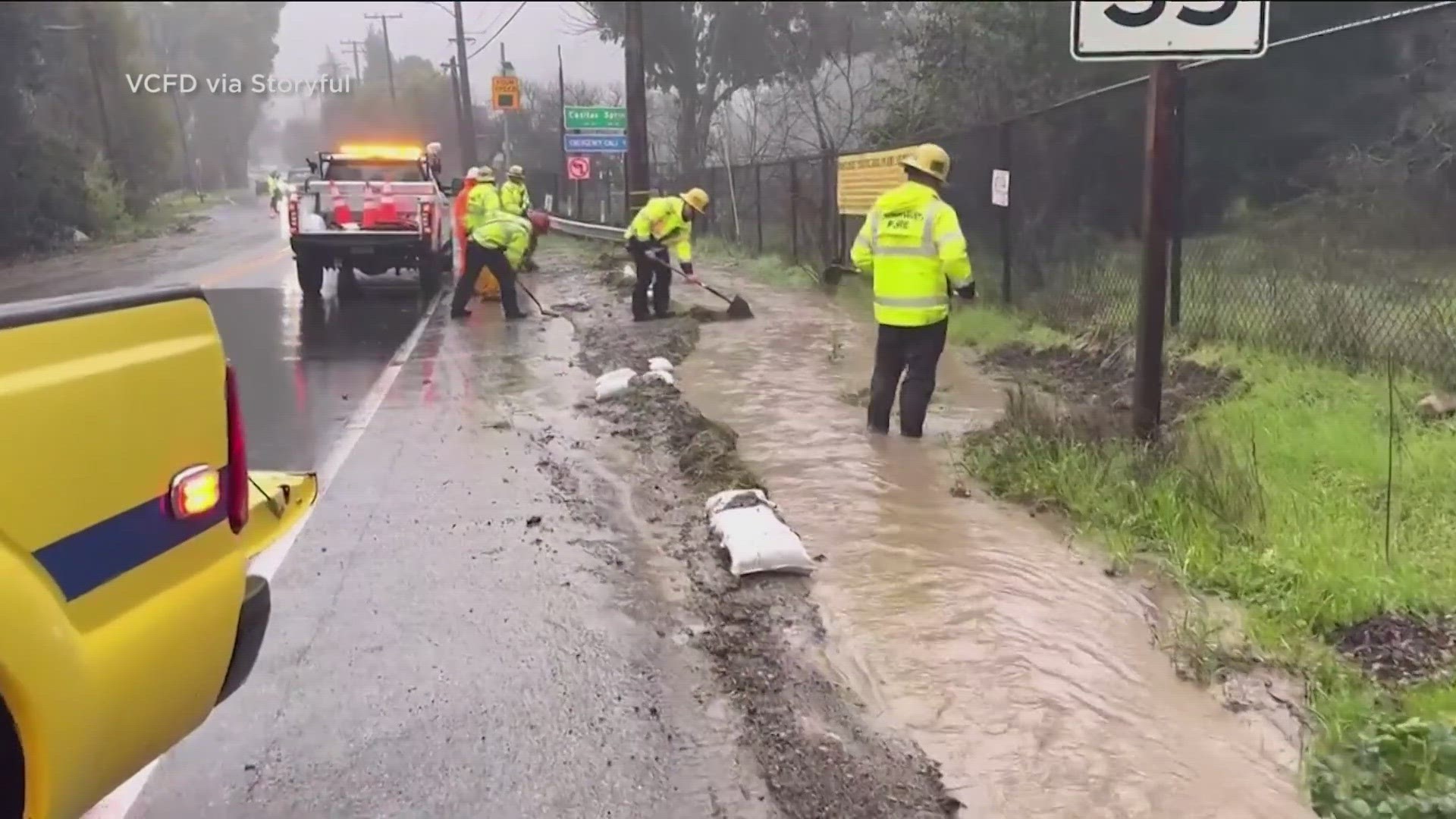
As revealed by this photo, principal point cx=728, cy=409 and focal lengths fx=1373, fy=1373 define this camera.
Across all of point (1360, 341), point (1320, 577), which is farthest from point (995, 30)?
point (1320, 577)

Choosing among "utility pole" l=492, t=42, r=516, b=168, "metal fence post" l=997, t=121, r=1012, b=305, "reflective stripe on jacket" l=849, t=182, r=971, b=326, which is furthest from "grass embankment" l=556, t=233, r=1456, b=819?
"utility pole" l=492, t=42, r=516, b=168

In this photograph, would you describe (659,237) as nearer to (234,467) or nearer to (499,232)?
(499,232)

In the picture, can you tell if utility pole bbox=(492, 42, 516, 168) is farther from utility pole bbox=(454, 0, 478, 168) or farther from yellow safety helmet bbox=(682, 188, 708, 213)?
yellow safety helmet bbox=(682, 188, 708, 213)

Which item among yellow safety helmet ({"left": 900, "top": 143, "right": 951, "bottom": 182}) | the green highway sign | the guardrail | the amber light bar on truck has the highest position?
the green highway sign

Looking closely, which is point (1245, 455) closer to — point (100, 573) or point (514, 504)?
point (514, 504)

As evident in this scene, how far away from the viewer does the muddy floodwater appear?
3.69m

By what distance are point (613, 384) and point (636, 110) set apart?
12.5 meters

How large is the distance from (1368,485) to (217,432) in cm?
484

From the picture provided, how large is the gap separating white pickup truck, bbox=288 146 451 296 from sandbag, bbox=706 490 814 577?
39.4ft

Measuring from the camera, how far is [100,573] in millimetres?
2529

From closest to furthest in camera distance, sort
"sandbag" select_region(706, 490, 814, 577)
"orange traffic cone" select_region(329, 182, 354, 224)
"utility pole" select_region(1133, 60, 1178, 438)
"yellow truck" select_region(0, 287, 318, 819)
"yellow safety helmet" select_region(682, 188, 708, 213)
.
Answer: "yellow truck" select_region(0, 287, 318, 819)
"sandbag" select_region(706, 490, 814, 577)
"utility pole" select_region(1133, 60, 1178, 438)
"yellow safety helmet" select_region(682, 188, 708, 213)
"orange traffic cone" select_region(329, 182, 354, 224)

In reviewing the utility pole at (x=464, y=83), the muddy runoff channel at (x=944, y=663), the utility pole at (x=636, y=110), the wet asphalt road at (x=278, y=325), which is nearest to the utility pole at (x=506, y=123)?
the utility pole at (x=464, y=83)

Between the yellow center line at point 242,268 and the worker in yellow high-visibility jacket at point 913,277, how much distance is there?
43.4 feet

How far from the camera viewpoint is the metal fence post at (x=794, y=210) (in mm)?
19062
